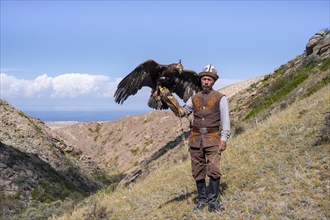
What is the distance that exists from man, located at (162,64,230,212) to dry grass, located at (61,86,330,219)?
1.86ft

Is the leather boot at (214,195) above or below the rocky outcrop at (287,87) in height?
below

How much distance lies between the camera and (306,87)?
59.1ft

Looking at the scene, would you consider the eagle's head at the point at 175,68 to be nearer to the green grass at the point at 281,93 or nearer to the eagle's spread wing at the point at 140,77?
the eagle's spread wing at the point at 140,77

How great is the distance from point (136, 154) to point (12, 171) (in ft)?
58.2

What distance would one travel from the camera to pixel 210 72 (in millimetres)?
7016

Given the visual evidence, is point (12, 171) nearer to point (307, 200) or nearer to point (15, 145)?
point (15, 145)

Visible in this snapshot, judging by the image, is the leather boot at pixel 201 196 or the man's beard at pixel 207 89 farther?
the leather boot at pixel 201 196

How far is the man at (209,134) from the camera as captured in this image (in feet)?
22.5

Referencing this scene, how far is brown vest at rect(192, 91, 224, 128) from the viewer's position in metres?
6.96

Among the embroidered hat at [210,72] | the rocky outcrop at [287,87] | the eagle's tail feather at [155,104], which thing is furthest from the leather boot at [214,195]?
the rocky outcrop at [287,87]

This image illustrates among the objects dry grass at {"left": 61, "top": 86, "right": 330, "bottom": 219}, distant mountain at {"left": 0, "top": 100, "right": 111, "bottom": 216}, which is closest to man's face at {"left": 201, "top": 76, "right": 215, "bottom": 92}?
dry grass at {"left": 61, "top": 86, "right": 330, "bottom": 219}

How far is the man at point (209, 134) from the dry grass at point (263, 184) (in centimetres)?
57

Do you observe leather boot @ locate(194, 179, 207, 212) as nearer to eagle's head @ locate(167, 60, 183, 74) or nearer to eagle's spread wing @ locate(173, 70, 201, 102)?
eagle's head @ locate(167, 60, 183, 74)

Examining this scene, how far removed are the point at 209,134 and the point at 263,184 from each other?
166cm
